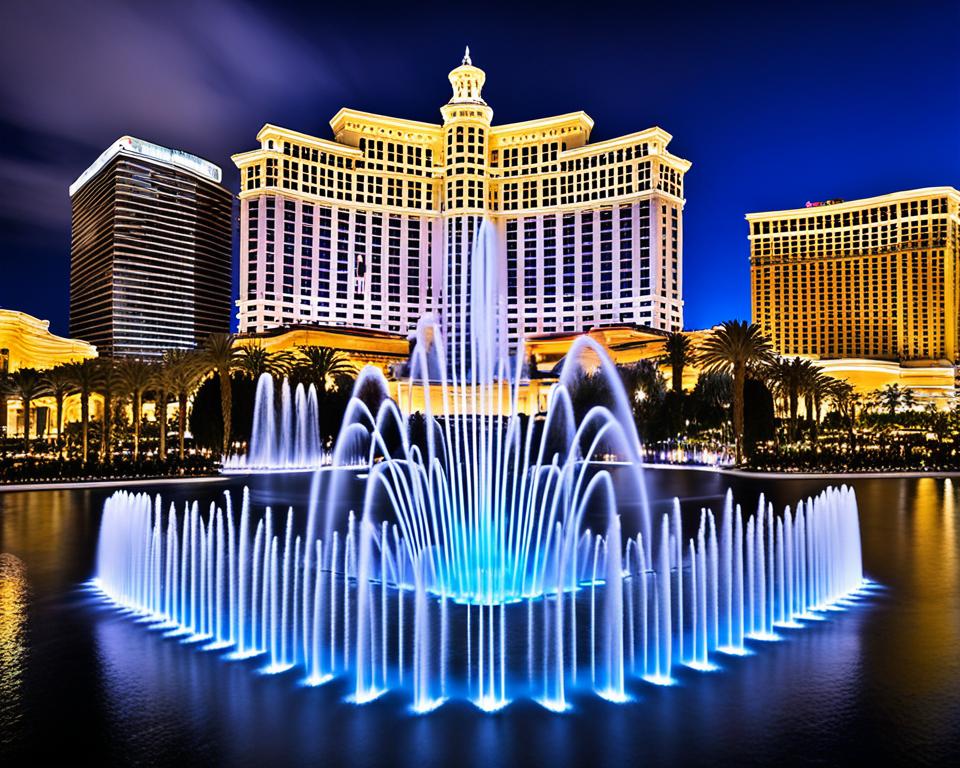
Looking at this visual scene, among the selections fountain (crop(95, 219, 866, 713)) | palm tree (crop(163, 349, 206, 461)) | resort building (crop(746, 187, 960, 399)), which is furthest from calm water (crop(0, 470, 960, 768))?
resort building (crop(746, 187, 960, 399))

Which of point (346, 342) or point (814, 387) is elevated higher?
point (346, 342)

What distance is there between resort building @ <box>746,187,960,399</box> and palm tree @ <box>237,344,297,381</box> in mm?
89238

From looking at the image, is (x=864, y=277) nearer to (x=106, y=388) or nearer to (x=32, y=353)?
(x=106, y=388)

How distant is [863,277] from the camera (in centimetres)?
12850

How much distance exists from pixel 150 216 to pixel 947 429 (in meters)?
157

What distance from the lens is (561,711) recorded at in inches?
319

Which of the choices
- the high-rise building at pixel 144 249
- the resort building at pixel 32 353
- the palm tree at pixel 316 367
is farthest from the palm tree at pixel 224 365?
the high-rise building at pixel 144 249

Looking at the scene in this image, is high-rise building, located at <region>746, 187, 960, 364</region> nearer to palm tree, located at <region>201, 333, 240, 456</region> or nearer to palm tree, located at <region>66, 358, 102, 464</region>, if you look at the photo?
palm tree, located at <region>201, 333, 240, 456</region>

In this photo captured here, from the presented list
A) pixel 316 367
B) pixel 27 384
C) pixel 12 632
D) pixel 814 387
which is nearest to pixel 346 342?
pixel 316 367

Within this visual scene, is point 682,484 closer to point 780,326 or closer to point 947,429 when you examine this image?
point 947,429

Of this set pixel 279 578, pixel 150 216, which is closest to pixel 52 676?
pixel 279 578

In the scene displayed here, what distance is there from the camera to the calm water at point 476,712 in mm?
7035

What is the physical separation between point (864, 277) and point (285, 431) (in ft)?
382

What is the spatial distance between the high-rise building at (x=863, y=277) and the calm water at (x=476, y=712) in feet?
408
